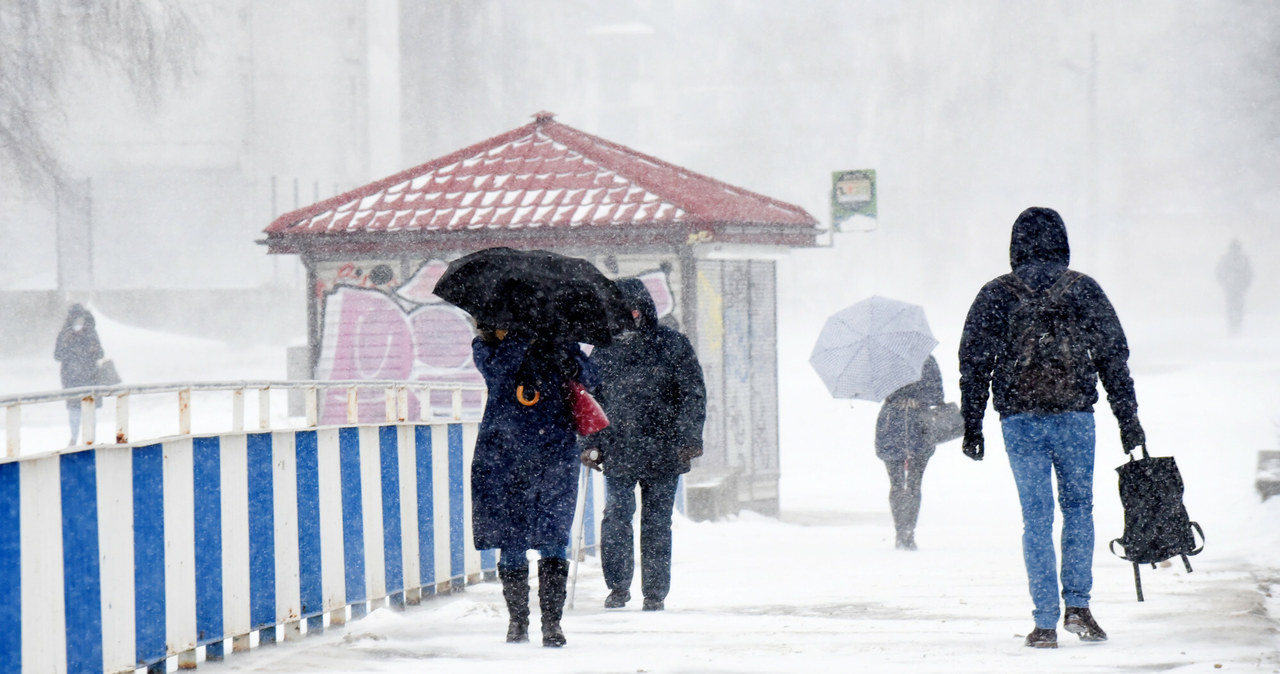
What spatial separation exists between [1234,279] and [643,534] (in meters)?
32.6

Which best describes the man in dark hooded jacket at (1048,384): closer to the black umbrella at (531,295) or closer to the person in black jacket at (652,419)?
the black umbrella at (531,295)

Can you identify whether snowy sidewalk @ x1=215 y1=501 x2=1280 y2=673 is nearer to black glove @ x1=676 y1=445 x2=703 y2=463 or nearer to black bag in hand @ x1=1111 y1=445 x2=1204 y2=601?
black bag in hand @ x1=1111 y1=445 x2=1204 y2=601

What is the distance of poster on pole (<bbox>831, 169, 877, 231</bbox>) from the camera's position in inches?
726

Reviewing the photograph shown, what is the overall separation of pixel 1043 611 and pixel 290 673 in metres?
2.88

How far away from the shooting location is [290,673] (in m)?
5.70

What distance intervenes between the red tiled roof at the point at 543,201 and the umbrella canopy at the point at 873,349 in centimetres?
238

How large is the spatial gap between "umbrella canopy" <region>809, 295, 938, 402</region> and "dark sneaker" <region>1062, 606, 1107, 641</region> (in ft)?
18.7

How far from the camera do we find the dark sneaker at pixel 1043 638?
5891 mm

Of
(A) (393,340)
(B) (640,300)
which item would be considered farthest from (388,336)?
(B) (640,300)

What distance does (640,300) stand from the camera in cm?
757

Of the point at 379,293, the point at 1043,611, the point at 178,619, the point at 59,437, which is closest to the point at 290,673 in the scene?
the point at 178,619

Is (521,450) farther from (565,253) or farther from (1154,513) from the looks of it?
(565,253)

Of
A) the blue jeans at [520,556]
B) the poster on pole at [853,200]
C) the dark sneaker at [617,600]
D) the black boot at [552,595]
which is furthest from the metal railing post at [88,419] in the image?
the poster on pole at [853,200]

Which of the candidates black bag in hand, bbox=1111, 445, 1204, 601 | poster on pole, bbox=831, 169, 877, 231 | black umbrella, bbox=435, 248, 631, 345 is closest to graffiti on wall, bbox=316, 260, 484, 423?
poster on pole, bbox=831, 169, 877, 231
